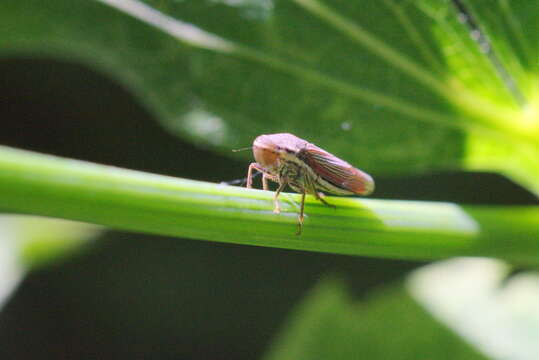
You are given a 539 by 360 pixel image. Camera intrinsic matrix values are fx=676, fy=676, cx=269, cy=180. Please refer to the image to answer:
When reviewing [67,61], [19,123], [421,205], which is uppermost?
[67,61]

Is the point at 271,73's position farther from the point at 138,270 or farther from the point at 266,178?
the point at 138,270

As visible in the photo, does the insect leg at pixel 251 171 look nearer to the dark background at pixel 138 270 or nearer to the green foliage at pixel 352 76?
the green foliage at pixel 352 76

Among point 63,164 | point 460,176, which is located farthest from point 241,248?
point 63,164

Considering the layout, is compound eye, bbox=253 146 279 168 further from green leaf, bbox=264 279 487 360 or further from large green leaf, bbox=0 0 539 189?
green leaf, bbox=264 279 487 360

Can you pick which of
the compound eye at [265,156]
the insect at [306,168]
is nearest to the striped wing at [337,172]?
the insect at [306,168]

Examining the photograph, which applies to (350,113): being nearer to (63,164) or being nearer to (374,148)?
(374,148)

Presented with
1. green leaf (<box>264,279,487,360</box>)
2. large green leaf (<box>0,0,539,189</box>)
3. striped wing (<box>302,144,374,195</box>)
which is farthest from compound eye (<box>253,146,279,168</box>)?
green leaf (<box>264,279,487,360</box>)
